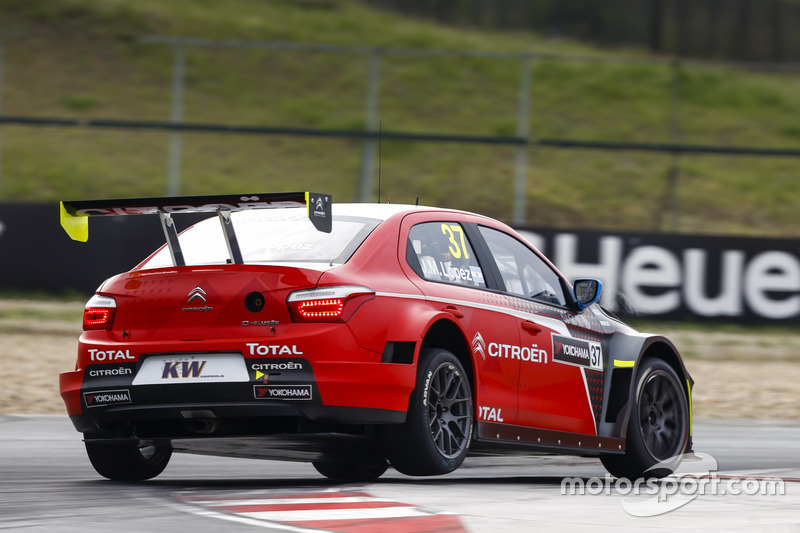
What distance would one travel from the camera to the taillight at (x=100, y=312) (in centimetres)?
690

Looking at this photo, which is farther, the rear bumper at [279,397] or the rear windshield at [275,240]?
the rear windshield at [275,240]

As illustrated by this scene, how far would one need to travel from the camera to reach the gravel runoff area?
1321 centimetres

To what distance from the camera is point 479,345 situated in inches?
281

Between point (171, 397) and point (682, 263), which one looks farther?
point (682, 263)

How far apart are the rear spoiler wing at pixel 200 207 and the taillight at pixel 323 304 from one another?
0.98 feet

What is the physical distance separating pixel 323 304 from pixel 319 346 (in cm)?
20

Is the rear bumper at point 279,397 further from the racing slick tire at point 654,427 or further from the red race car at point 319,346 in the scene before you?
the racing slick tire at point 654,427

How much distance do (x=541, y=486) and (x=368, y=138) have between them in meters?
13.5

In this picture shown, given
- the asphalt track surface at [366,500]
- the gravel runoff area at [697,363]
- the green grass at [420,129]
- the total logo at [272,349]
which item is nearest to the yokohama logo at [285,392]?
the total logo at [272,349]

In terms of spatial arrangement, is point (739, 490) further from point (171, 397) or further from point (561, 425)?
point (171, 397)

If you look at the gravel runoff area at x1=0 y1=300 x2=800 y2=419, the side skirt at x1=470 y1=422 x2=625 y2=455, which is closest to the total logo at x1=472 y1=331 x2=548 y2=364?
the side skirt at x1=470 y1=422 x2=625 y2=455

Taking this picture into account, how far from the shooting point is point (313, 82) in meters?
26.0

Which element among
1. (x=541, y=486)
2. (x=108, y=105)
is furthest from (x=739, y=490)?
(x=108, y=105)

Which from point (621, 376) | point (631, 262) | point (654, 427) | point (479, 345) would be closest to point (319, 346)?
point (479, 345)
